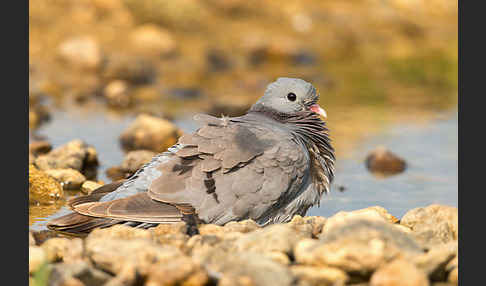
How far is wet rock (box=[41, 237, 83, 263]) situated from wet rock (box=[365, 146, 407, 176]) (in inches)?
177

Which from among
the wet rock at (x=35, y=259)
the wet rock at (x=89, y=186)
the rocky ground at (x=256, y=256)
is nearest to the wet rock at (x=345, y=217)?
the rocky ground at (x=256, y=256)

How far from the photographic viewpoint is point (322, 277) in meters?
4.04

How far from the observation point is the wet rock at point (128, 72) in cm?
Answer: 1371

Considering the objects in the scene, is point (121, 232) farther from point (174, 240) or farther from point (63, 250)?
point (174, 240)

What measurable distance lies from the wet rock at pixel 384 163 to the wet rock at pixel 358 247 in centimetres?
413

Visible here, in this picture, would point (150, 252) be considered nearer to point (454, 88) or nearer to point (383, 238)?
point (383, 238)

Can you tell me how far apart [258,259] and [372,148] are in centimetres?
559

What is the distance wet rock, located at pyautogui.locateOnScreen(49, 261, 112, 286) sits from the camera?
404cm

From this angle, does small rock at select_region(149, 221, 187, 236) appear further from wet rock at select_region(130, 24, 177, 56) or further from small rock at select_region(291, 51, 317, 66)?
small rock at select_region(291, 51, 317, 66)

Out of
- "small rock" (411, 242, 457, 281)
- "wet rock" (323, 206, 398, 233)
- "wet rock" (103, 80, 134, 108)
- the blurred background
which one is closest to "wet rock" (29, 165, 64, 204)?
the blurred background

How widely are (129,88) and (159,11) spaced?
3479 mm

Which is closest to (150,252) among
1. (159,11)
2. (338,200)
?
(338,200)

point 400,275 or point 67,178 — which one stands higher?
point 67,178

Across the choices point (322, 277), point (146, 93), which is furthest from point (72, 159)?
point (146, 93)
